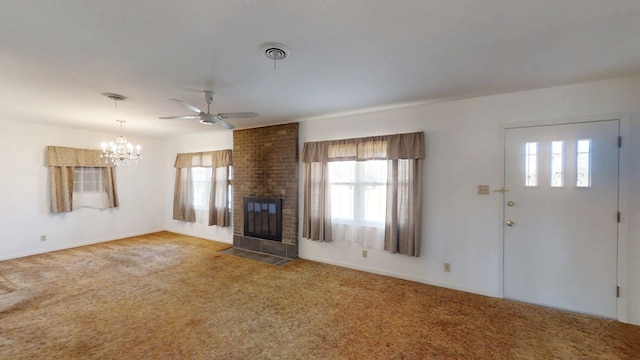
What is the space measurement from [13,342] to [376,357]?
3.24 m

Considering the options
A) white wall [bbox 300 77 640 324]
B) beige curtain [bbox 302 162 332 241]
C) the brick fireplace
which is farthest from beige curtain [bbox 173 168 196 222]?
white wall [bbox 300 77 640 324]

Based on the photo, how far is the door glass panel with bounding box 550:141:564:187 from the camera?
280cm

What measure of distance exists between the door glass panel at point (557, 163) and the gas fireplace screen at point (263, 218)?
392 centimetres

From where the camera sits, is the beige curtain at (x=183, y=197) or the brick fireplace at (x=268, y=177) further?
the beige curtain at (x=183, y=197)

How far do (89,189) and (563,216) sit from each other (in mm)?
8284

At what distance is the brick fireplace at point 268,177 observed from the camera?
4.59 metres

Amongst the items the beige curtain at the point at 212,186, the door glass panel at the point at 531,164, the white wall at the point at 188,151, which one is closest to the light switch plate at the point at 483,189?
the door glass panel at the point at 531,164

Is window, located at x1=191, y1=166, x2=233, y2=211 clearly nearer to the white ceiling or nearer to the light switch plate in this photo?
the white ceiling

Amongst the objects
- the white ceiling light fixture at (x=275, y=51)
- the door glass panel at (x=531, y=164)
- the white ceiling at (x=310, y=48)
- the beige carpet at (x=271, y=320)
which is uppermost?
the white ceiling at (x=310, y=48)

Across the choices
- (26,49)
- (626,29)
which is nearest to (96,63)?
(26,49)

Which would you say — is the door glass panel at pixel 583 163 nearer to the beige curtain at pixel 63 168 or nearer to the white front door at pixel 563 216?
the white front door at pixel 563 216

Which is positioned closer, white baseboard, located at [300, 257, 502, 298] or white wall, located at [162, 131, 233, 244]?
white baseboard, located at [300, 257, 502, 298]

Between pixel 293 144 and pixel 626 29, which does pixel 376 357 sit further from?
pixel 293 144

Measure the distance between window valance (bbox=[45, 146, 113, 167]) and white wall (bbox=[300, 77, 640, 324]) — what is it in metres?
6.07
